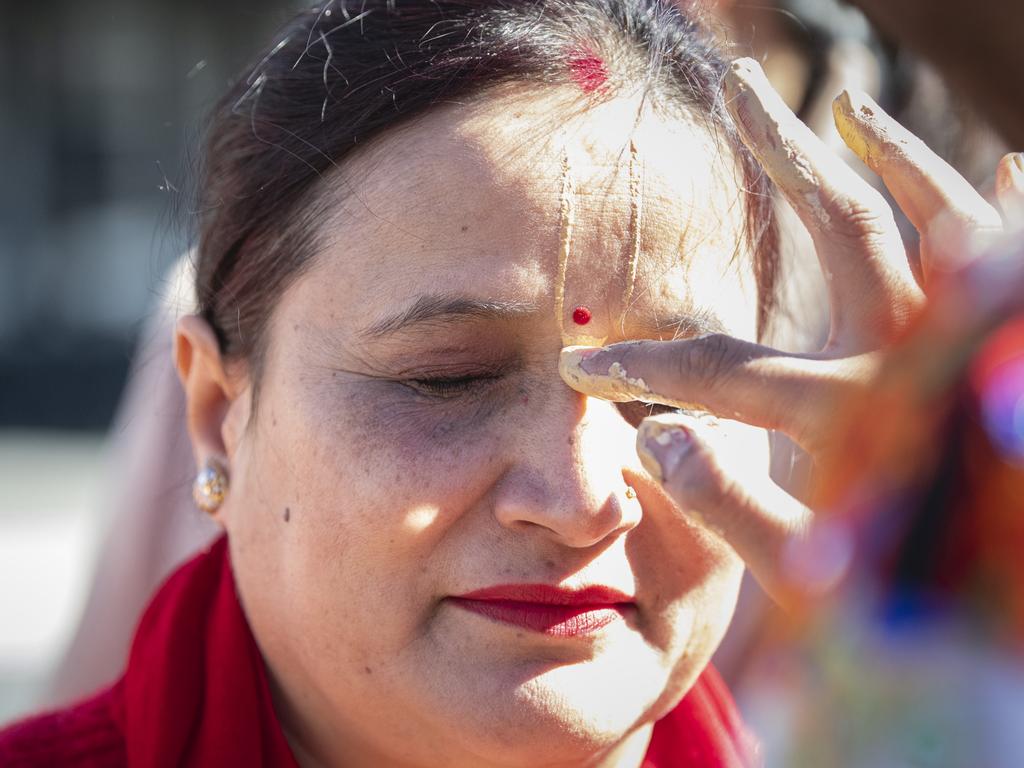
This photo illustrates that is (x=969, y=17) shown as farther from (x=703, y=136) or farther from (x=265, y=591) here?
(x=265, y=591)

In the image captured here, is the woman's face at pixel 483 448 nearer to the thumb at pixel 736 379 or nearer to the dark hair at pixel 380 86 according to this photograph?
the dark hair at pixel 380 86

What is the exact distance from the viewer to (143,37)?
964cm

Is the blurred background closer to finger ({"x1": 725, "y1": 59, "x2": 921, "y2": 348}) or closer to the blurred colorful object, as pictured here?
finger ({"x1": 725, "y1": 59, "x2": 921, "y2": 348})

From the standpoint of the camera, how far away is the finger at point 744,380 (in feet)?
3.42

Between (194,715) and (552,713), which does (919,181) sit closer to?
(552,713)

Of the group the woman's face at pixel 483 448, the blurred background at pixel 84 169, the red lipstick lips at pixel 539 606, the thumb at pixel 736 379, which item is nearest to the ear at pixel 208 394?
the woman's face at pixel 483 448

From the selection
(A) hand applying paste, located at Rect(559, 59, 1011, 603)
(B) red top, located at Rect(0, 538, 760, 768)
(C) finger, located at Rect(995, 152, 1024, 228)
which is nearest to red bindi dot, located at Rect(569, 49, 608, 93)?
(A) hand applying paste, located at Rect(559, 59, 1011, 603)

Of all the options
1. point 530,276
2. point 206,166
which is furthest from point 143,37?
point 530,276

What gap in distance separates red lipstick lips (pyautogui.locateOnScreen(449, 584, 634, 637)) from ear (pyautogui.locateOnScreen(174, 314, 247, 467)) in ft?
1.70

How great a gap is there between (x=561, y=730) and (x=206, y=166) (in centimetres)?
106

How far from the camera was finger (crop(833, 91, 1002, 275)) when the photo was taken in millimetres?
1125

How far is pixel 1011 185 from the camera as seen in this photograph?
1.21m

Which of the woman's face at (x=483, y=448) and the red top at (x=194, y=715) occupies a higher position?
the woman's face at (x=483, y=448)

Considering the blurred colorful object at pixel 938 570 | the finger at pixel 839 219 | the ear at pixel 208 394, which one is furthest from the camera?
the ear at pixel 208 394
